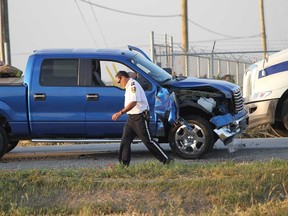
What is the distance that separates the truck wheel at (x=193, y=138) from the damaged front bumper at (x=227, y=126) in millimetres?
137

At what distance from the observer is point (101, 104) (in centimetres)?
979

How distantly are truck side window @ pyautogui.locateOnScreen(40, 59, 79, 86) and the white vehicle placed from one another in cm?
322

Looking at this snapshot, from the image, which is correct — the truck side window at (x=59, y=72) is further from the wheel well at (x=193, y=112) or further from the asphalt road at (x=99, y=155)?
the wheel well at (x=193, y=112)

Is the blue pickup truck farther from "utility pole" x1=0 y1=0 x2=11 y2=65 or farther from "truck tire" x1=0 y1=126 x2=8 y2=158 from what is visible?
"utility pole" x1=0 y1=0 x2=11 y2=65

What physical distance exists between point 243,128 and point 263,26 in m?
24.3

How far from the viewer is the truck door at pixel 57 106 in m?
9.83

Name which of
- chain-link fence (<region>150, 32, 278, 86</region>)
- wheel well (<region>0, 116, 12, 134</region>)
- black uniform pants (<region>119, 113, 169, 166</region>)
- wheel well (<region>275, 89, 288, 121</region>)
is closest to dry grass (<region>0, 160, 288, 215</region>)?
black uniform pants (<region>119, 113, 169, 166</region>)

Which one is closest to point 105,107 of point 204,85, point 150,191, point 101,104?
point 101,104

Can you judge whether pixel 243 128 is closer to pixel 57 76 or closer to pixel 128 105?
pixel 128 105

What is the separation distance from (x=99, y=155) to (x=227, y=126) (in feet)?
9.09

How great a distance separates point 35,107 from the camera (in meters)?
9.84

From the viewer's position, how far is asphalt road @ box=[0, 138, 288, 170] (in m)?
9.76

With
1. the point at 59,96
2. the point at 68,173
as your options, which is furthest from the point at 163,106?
the point at 68,173

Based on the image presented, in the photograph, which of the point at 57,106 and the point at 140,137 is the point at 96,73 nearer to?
the point at 57,106
